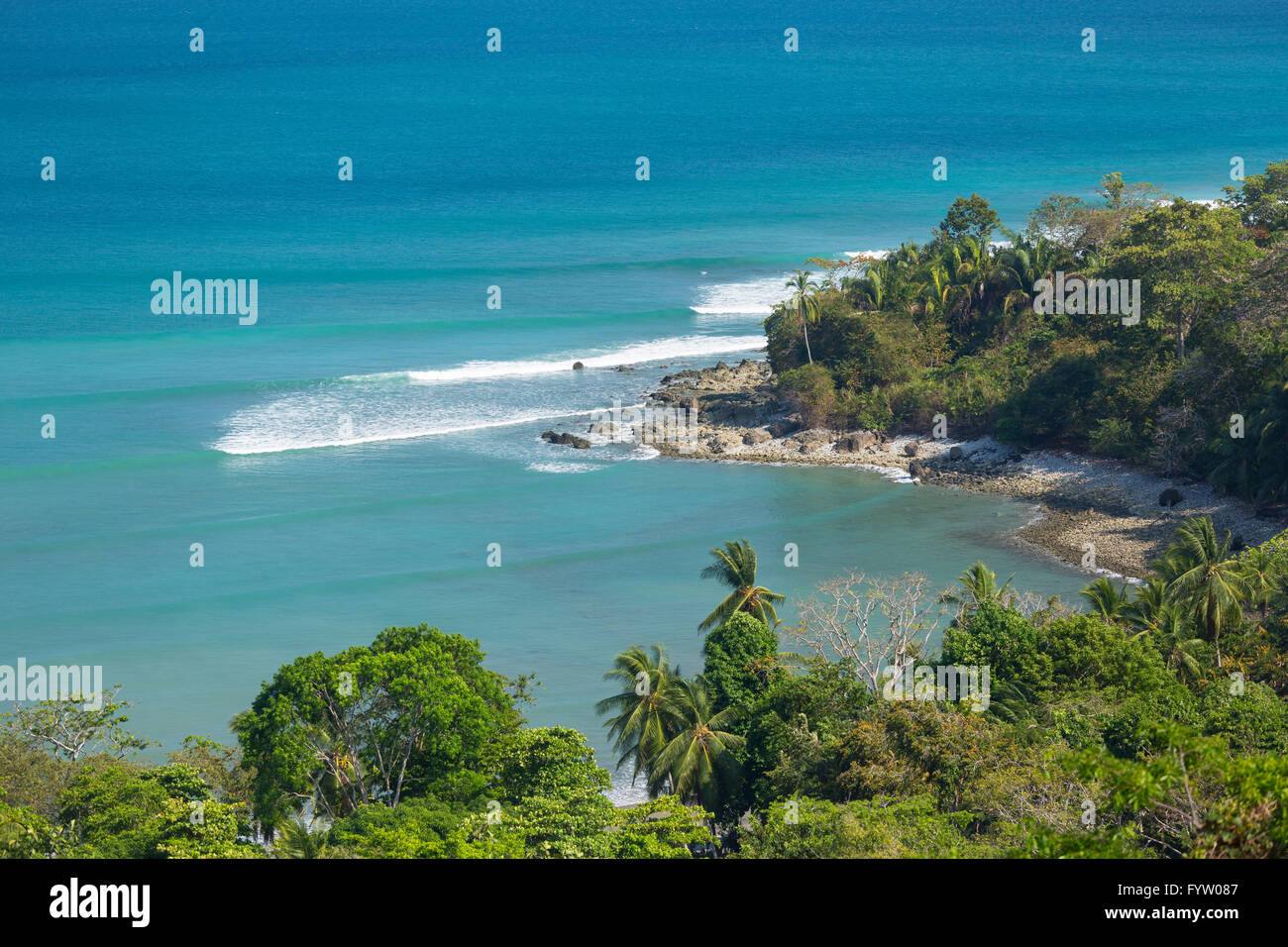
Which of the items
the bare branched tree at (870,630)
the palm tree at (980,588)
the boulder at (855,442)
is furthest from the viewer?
the boulder at (855,442)

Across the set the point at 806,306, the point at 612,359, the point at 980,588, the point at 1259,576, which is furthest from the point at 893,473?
the point at 1259,576

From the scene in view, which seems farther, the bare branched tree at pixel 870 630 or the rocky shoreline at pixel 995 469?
the rocky shoreline at pixel 995 469

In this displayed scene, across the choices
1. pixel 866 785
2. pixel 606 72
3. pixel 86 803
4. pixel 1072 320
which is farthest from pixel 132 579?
pixel 606 72

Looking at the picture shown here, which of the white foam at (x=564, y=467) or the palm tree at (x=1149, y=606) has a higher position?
the white foam at (x=564, y=467)

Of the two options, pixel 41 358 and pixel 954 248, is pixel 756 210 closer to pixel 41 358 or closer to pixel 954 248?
pixel 954 248

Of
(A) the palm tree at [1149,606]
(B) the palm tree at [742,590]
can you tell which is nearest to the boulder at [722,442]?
(B) the palm tree at [742,590]

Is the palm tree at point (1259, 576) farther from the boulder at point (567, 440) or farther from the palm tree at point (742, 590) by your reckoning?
the boulder at point (567, 440)

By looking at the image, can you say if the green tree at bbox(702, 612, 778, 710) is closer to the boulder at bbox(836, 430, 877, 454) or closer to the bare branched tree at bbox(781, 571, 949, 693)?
the bare branched tree at bbox(781, 571, 949, 693)

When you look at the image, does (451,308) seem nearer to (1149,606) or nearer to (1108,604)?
(1108,604)
